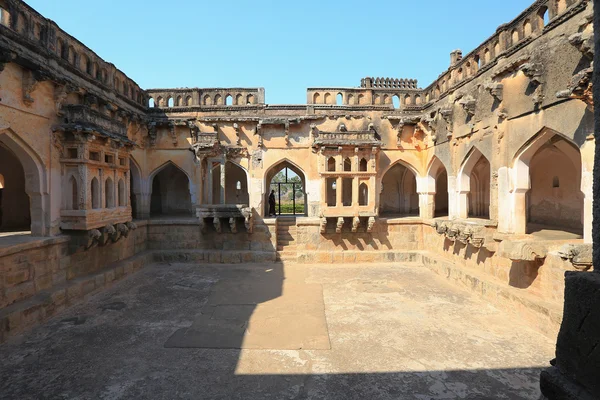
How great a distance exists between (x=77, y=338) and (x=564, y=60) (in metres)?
9.57

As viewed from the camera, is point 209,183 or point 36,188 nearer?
point 36,188

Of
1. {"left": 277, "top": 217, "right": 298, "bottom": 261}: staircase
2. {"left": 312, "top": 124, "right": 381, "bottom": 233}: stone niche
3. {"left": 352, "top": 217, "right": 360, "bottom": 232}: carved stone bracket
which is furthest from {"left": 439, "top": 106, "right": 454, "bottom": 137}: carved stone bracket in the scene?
{"left": 277, "top": 217, "right": 298, "bottom": 261}: staircase

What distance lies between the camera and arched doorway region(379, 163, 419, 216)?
15125 mm

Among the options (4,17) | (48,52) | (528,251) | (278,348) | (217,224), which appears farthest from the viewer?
(217,224)

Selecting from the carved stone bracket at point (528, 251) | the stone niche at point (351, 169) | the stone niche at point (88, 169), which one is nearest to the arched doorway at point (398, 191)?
the stone niche at point (351, 169)

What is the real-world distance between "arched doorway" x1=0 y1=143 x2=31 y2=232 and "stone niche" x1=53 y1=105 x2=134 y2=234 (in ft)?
13.3

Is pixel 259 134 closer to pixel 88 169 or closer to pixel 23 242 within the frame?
pixel 88 169

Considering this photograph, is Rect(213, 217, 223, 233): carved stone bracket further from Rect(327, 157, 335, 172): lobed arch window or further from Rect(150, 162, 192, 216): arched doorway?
Rect(150, 162, 192, 216): arched doorway

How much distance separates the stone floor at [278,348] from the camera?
423cm

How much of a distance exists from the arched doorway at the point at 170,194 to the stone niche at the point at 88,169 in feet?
21.2

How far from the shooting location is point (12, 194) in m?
10.5

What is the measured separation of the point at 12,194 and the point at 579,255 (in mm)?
14269

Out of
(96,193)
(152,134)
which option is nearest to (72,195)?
(96,193)

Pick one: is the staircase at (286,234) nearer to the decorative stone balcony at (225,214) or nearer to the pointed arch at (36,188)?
the decorative stone balcony at (225,214)
